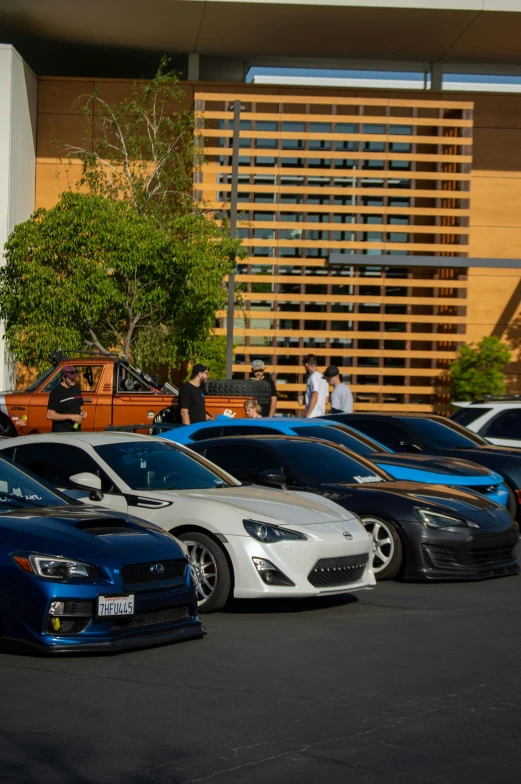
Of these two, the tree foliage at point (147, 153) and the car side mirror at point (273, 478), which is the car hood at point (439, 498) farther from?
the tree foliage at point (147, 153)

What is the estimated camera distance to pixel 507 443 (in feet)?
55.7

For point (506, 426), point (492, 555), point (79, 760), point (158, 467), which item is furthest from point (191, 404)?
point (79, 760)

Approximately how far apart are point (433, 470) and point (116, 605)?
6.19 meters

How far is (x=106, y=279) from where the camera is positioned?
2486 cm

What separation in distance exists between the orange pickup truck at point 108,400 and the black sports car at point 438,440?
13.4ft

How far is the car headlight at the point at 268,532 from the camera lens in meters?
8.36

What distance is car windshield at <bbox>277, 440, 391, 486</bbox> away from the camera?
1076cm

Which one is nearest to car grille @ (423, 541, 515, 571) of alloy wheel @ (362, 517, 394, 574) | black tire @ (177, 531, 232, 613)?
alloy wheel @ (362, 517, 394, 574)

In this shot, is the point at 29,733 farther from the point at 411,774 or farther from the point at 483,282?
the point at 483,282

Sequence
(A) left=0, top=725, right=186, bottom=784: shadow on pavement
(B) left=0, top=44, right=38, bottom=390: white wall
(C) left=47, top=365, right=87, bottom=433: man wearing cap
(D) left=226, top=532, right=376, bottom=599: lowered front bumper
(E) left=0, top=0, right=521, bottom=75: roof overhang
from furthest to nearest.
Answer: (E) left=0, top=0, right=521, bottom=75: roof overhang < (B) left=0, top=44, right=38, bottom=390: white wall < (C) left=47, top=365, right=87, bottom=433: man wearing cap < (D) left=226, top=532, right=376, bottom=599: lowered front bumper < (A) left=0, top=725, right=186, bottom=784: shadow on pavement

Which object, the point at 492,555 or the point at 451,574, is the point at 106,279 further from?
the point at 451,574

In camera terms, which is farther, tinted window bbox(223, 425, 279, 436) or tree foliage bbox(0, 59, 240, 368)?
tree foliage bbox(0, 59, 240, 368)

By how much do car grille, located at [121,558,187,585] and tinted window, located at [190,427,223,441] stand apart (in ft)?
17.8

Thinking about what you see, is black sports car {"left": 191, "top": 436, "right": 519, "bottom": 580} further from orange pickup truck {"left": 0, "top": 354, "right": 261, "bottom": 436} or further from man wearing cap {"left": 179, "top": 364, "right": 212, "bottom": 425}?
orange pickup truck {"left": 0, "top": 354, "right": 261, "bottom": 436}
